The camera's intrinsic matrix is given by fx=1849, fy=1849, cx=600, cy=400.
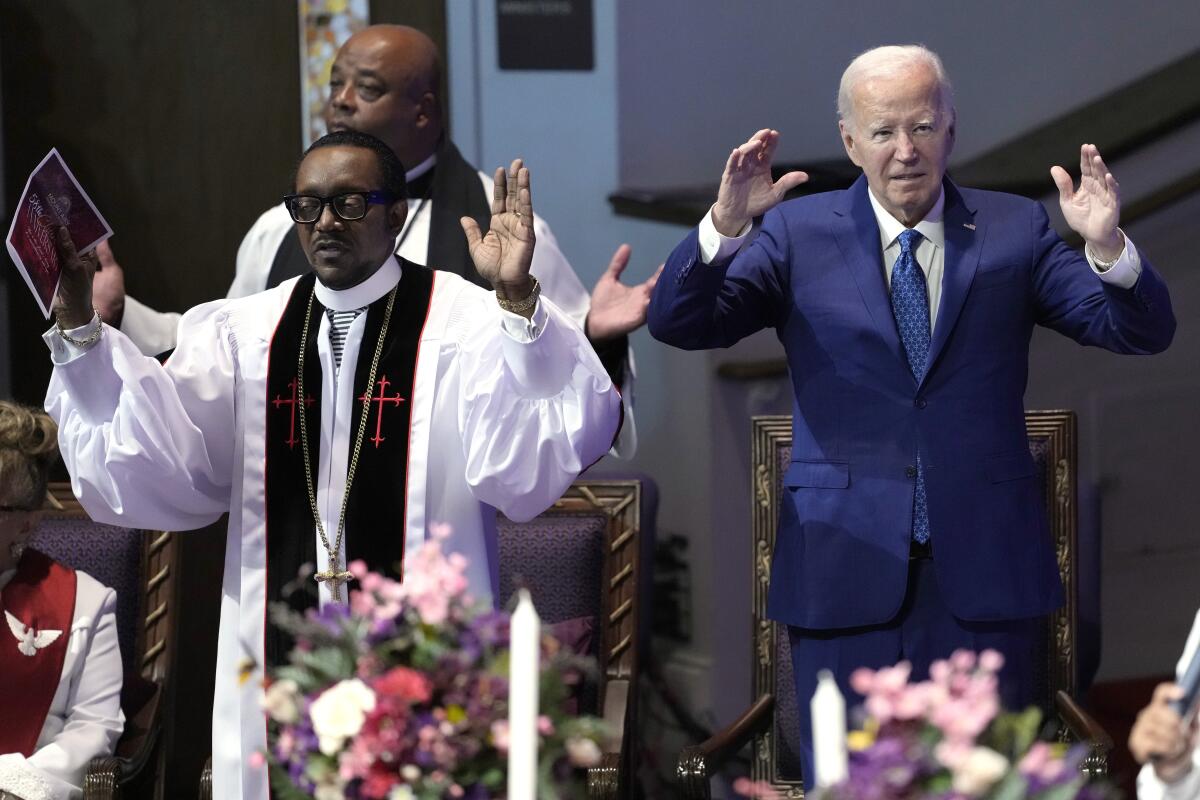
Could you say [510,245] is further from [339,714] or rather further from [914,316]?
[339,714]

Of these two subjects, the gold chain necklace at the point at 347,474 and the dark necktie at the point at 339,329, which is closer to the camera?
the gold chain necklace at the point at 347,474

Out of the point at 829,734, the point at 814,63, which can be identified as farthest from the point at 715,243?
the point at 814,63

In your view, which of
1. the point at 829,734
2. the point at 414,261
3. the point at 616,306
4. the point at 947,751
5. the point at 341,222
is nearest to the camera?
the point at 829,734

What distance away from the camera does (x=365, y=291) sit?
3.20 m

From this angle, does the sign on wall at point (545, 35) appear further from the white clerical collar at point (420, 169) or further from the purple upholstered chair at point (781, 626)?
the purple upholstered chair at point (781, 626)

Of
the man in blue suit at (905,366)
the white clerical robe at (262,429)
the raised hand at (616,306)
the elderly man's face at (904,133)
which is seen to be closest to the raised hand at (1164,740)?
the man in blue suit at (905,366)

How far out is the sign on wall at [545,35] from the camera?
16.5 feet

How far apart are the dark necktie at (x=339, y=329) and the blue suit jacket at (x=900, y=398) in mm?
531

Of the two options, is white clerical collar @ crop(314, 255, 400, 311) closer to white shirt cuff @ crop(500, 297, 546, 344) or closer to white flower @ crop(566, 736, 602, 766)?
white shirt cuff @ crop(500, 297, 546, 344)

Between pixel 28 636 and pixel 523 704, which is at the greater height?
pixel 523 704

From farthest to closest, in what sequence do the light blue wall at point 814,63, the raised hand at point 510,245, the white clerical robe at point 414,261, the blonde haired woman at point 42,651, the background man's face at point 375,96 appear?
the light blue wall at point 814,63 → the background man's face at point 375,96 → the white clerical robe at point 414,261 → the blonde haired woman at point 42,651 → the raised hand at point 510,245

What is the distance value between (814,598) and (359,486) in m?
0.79

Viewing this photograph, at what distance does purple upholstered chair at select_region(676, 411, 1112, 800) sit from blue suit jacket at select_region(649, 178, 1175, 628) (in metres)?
0.54

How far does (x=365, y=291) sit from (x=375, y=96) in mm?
1204
